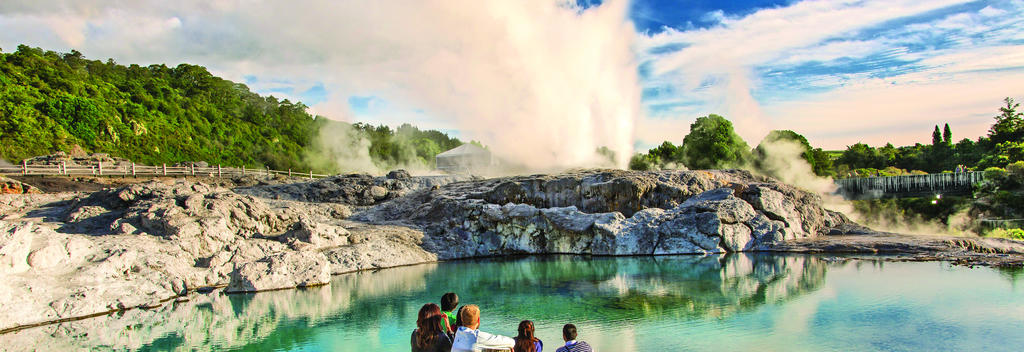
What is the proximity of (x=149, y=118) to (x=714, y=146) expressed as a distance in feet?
152

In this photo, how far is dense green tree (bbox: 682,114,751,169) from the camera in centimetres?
4112

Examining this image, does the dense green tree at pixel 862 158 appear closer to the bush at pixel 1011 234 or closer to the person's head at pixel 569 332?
the bush at pixel 1011 234

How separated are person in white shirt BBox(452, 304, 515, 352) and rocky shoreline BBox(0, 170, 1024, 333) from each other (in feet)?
35.5

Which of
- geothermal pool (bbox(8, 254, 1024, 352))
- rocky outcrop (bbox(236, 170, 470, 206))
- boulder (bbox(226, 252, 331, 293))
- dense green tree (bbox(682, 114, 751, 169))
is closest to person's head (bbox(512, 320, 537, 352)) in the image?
geothermal pool (bbox(8, 254, 1024, 352))

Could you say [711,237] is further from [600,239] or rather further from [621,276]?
[621,276]

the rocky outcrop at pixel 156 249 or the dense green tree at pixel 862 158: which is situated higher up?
the dense green tree at pixel 862 158

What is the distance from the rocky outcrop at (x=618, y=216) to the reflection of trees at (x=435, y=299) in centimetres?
243

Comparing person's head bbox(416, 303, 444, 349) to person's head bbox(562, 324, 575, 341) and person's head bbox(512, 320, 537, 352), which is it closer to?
person's head bbox(512, 320, 537, 352)

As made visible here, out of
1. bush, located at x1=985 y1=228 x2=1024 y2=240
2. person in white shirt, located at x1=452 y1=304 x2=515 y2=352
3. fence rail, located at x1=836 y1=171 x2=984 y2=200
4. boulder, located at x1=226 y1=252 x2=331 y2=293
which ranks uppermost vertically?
fence rail, located at x1=836 y1=171 x2=984 y2=200

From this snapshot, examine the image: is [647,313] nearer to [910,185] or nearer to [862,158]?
[910,185]

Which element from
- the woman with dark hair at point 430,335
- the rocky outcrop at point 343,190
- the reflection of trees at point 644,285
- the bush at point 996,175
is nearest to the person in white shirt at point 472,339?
the woman with dark hair at point 430,335

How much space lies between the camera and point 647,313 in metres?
10.9

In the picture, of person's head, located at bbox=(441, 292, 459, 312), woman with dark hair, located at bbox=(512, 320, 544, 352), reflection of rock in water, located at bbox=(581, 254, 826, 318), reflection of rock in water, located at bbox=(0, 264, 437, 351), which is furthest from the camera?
reflection of rock in water, located at bbox=(581, 254, 826, 318)

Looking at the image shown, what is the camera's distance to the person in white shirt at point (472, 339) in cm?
511
